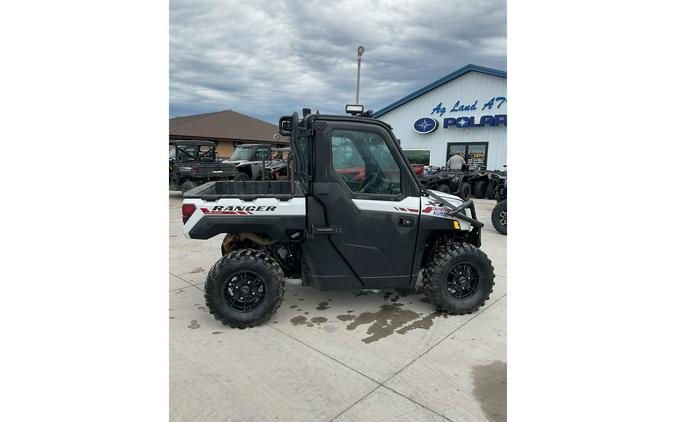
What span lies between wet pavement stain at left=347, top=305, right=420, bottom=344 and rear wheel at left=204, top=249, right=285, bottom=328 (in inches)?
32.0

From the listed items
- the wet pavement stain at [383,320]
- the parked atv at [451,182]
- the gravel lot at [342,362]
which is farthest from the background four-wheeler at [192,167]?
the wet pavement stain at [383,320]

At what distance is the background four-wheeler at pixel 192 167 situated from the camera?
12477 millimetres

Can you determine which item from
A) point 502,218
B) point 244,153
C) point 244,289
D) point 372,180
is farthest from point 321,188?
point 244,153

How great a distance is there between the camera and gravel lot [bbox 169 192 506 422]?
7.53 ft

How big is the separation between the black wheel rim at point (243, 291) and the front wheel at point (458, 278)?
1.69 meters

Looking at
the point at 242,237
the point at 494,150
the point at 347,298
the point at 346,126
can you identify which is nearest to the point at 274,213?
the point at 242,237

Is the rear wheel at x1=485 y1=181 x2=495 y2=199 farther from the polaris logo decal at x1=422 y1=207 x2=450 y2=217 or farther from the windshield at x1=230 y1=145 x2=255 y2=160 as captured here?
the polaris logo decal at x1=422 y1=207 x2=450 y2=217

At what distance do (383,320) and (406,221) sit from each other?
39.9 inches

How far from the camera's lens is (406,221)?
3.48 meters

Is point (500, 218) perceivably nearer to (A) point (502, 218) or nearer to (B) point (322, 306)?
(A) point (502, 218)

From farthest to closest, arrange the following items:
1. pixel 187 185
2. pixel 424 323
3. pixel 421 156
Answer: pixel 421 156 → pixel 187 185 → pixel 424 323

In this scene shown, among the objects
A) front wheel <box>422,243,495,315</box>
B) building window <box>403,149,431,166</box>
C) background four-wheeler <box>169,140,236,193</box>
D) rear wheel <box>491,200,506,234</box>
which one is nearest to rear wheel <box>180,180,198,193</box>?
background four-wheeler <box>169,140,236,193</box>

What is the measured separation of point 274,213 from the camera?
3.37m

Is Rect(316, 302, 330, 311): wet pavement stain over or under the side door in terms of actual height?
under
